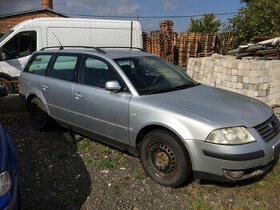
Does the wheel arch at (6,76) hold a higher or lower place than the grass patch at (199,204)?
higher

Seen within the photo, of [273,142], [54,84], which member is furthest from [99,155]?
[273,142]

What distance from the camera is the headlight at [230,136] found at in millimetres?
2924

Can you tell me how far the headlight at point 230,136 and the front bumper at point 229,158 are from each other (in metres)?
0.05

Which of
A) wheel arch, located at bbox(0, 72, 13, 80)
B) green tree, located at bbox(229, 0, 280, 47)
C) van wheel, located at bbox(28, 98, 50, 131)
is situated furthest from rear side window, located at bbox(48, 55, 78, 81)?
green tree, located at bbox(229, 0, 280, 47)

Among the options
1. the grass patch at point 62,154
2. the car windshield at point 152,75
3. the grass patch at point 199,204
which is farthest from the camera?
the grass patch at point 62,154

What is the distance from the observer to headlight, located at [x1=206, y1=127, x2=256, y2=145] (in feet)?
9.59

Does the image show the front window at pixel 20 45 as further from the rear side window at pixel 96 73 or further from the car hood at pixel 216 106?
the car hood at pixel 216 106

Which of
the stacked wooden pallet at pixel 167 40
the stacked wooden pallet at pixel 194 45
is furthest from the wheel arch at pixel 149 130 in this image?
the stacked wooden pallet at pixel 167 40

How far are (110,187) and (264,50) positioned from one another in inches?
273

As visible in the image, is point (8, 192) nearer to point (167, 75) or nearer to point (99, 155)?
point (99, 155)

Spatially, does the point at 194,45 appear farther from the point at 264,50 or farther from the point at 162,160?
the point at 162,160

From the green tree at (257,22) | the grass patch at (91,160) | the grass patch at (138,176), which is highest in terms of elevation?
the green tree at (257,22)

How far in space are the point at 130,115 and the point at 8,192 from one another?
5.61ft

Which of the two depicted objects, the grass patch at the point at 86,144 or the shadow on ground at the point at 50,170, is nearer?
the shadow on ground at the point at 50,170
